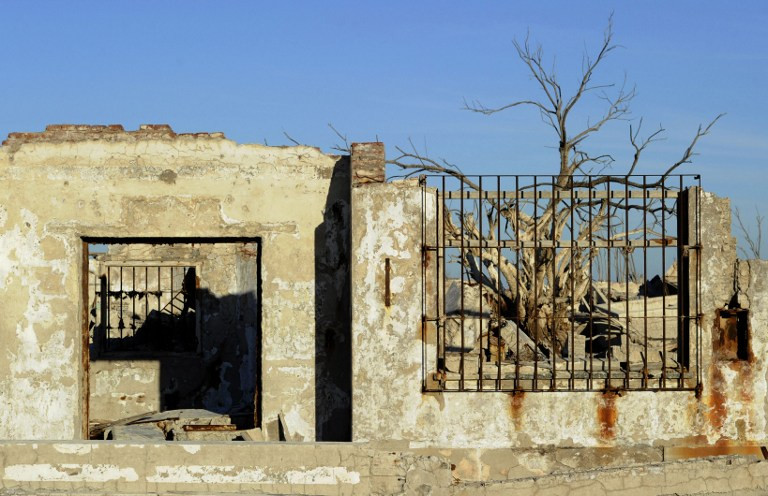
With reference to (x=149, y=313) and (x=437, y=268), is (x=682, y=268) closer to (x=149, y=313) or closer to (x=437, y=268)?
(x=437, y=268)

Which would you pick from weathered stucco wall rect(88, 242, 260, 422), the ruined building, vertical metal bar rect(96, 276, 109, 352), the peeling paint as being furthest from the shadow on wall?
vertical metal bar rect(96, 276, 109, 352)

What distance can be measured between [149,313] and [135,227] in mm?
9326

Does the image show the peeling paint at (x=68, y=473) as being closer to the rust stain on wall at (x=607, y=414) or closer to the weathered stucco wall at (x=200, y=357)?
the rust stain on wall at (x=607, y=414)

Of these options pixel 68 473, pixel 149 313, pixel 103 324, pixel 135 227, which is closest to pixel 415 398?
pixel 68 473

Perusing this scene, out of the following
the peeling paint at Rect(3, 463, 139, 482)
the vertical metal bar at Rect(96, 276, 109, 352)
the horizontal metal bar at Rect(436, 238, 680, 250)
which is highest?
the horizontal metal bar at Rect(436, 238, 680, 250)

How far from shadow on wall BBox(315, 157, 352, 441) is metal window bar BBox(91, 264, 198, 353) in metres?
6.70

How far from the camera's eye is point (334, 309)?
9508 mm

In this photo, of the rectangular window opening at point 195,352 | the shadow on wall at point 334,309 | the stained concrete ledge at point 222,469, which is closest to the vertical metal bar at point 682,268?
the stained concrete ledge at point 222,469

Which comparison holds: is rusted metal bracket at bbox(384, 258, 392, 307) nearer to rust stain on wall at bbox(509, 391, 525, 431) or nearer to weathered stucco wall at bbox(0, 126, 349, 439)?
weathered stucco wall at bbox(0, 126, 349, 439)

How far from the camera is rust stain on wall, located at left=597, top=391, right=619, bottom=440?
880cm

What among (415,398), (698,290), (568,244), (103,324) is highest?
(568,244)

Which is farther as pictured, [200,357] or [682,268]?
[200,357]

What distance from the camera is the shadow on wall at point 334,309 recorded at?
31.0 feet

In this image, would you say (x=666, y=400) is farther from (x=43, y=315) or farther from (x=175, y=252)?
(x=175, y=252)
